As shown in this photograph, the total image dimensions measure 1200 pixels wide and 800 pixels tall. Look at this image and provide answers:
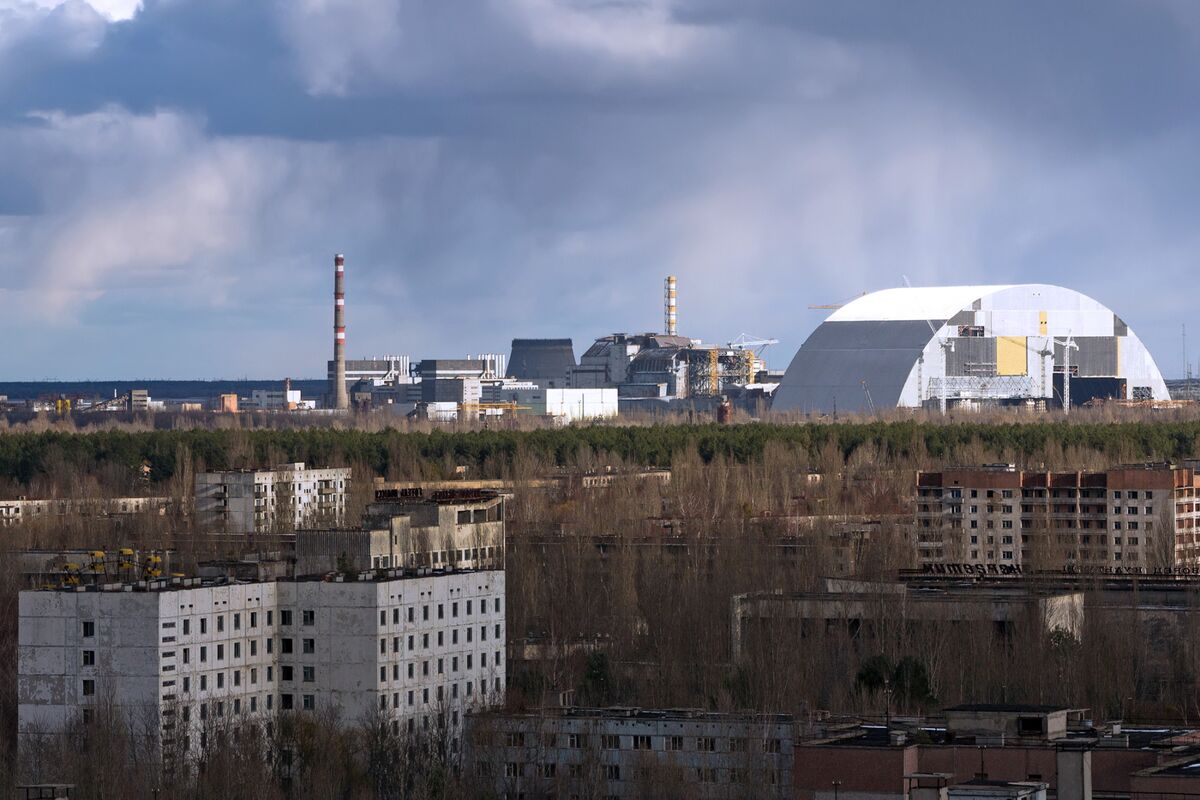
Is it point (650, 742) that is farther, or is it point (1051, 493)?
point (1051, 493)

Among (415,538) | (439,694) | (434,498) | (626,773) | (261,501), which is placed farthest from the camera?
(261,501)

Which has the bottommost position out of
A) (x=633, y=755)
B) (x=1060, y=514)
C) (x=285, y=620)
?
(x=633, y=755)

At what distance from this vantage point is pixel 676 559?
119 feet

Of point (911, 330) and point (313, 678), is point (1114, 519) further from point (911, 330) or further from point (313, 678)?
point (911, 330)

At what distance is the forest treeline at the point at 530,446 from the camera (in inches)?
2276

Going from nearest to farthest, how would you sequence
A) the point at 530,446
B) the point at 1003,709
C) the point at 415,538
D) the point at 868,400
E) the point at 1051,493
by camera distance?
1. the point at 1003,709
2. the point at 415,538
3. the point at 1051,493
4. the point at 530,446
5. the point at 868,400

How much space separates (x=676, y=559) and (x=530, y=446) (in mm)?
24903

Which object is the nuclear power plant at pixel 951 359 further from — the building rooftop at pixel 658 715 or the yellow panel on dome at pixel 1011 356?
the building rooftop at pixel 658 715

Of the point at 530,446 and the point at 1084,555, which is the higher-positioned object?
the point at 530,446

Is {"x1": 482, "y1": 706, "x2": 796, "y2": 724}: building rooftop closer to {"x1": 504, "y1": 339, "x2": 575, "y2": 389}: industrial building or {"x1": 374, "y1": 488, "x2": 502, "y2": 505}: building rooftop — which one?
{"x1": 374, "y1": 488, "x2": 502, "y2": 505}: building rooftop

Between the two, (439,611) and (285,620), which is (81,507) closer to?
(439,611)

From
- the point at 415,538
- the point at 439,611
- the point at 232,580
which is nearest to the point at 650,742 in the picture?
the point at 439,611

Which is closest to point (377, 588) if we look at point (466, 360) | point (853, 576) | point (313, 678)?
point (313, 678)

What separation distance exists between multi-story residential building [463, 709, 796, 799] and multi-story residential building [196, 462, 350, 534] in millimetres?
23392
